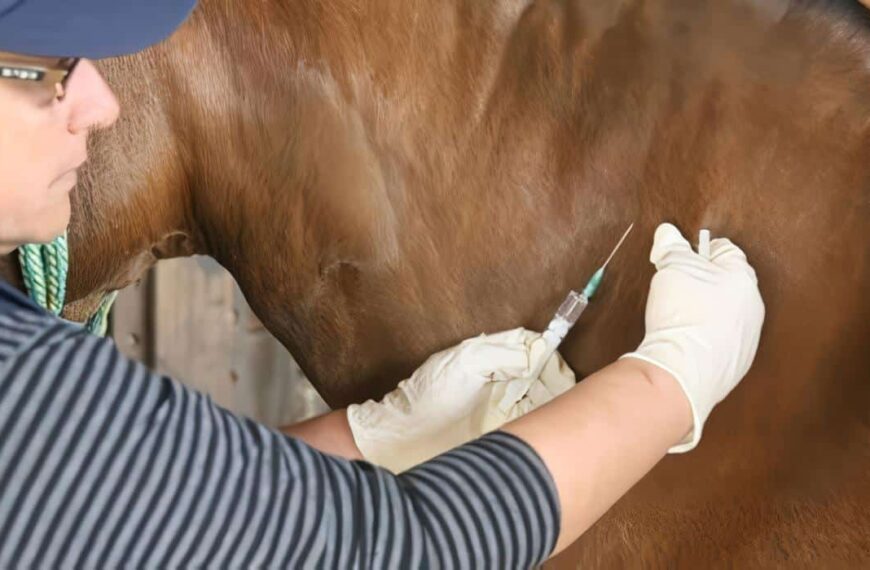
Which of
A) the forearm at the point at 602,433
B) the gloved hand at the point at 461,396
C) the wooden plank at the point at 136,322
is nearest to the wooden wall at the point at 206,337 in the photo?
the wooden plank at the point at 136,322

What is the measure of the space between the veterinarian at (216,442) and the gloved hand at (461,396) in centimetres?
13

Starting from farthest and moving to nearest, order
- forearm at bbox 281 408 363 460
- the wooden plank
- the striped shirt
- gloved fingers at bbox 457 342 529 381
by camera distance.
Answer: the wooden plank, forearm at bbox 281 408 363 460, gloved fingers at bbox 457 342 529 381, the striped shirt

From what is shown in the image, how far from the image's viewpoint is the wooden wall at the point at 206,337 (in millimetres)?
2217

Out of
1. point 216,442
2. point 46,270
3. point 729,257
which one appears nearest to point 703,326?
point 729,257

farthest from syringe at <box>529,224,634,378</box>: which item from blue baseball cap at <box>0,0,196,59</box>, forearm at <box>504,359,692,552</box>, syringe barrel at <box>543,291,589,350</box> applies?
blue baseball cap at <box>0,0,196,59</box>

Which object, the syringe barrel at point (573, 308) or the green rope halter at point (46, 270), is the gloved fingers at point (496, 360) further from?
the green rope halter at point (46, 270)

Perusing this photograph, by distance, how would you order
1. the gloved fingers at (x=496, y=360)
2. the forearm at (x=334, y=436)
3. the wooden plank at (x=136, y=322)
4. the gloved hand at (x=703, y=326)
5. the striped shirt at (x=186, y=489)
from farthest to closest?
the wooden plank at (x=136, y=322) → the forearm at (x=334, y=436) → the gloved fingers at (x=496, y=360) → the gloved hand at (x=703, y=326) → the striped shirt at (x=186, y=489)

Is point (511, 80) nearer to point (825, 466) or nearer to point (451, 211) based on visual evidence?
point (451, 211)

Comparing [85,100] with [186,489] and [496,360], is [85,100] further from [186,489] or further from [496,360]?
[496,360]

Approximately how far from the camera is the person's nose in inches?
23.8

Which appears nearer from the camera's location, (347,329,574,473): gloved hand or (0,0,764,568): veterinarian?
(0,0,764,568): veterinarian

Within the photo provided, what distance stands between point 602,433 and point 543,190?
0.80 feet

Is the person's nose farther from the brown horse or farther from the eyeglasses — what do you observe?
the brown horse

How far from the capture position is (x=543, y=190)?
0.79m
